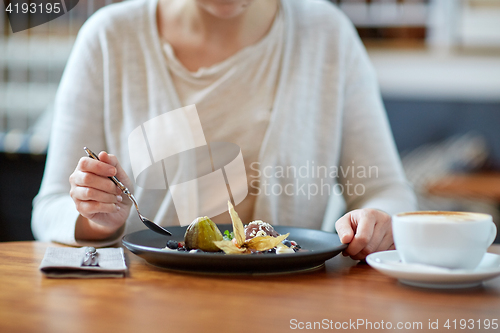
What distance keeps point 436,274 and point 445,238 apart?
0.04m

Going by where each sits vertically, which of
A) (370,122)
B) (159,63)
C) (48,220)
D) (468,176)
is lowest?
(468,176)

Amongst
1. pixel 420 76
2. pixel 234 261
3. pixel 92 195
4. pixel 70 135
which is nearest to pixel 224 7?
pixel 70 135

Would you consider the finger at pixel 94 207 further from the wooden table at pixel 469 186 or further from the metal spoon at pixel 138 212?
the wooden table at pixel 469 186

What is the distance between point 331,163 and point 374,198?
0.75 feet

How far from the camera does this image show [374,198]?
1.15 metres

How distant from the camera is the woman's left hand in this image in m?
0.77

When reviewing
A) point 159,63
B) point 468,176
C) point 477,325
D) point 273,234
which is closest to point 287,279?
point 273,234

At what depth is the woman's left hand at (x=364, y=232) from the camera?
0.77 meters

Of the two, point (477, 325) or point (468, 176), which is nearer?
point (477, 325)

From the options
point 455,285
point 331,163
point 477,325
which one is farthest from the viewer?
point 331,163

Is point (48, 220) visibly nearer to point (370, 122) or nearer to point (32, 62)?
point (370, 122)

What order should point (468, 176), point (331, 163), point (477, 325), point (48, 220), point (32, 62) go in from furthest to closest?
point (32, 62) < point (468, 176) < point (331, 163) < point (48, 220) < point (477, 325)

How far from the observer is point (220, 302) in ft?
1.84

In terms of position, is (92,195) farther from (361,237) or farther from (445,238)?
(445,238)
